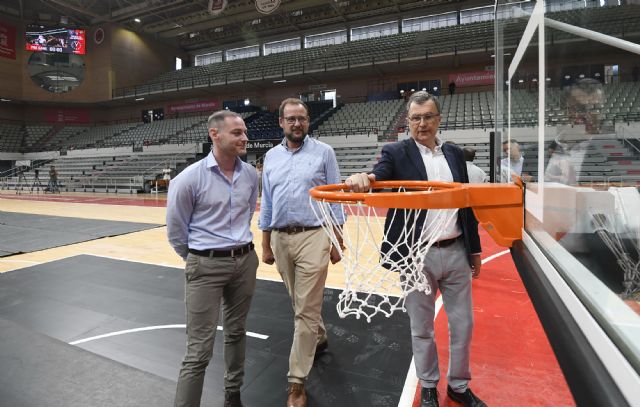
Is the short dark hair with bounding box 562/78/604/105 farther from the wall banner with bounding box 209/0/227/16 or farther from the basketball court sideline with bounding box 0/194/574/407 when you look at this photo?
the wall banner with bounding box 209/0/227/16

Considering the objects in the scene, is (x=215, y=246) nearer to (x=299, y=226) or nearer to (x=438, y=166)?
(x=299, y=226)

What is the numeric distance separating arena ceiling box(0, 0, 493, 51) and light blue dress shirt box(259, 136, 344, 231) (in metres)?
21.9

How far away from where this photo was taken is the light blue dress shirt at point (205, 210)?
2080 mm

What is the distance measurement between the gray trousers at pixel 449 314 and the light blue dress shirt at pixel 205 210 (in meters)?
1.06

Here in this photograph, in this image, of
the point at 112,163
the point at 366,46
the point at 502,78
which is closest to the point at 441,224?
the point at 502,78

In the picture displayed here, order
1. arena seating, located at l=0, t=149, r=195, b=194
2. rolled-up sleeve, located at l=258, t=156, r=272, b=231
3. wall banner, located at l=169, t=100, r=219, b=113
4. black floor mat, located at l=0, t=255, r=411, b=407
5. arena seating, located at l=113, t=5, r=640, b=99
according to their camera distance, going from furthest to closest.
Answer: wall banner, located at l=169, t=100, r=219, b=113
arena seating, located at l=0, t=149, r=195, b=194
arena seating, located at l=113, t=5, r=640, b=99
rolled-up sleeve, located at l=258, t=156, r=272, b=231
black floor mat, located at l=0, t=255, r=411, b=407

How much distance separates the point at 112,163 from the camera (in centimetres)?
2356

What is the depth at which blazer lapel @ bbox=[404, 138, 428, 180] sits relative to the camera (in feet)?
7.04

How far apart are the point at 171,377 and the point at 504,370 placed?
2.24 m

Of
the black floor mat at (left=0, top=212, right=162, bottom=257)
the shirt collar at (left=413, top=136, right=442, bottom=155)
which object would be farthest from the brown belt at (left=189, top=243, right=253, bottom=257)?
the black floor mat at (left=0, top=212, right=162, bottom=257)

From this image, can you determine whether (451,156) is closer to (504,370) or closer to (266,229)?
(266,229)

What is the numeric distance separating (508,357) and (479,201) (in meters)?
1.59

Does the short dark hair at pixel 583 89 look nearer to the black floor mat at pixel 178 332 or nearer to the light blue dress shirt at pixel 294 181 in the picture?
the light blue dress shirt at pixel 294 181

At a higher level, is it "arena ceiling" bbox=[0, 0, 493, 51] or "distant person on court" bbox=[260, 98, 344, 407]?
"arena ceiling" bbox=[0, 0, 493, 51]
